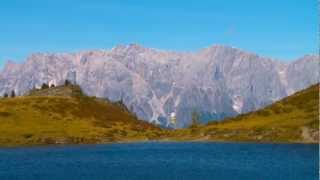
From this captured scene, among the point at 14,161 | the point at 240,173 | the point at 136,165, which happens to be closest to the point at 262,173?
the point at 240,173

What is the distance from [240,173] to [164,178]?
17.6 meters

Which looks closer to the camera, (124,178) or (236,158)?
(124,178)

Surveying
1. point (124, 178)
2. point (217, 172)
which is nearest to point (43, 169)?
point (124, 178)

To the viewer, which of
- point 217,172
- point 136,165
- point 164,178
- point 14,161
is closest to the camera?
point 164,178

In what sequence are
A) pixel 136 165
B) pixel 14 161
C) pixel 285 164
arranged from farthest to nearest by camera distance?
pixel 14 161 < pixel 136 165 < pixel 285 164

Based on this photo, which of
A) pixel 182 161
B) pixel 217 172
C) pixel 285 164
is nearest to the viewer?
pixel 217 172

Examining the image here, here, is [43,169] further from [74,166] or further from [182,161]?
[182,161]

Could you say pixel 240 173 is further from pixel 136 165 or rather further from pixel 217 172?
pixel 136 165

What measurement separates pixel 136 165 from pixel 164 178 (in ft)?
119

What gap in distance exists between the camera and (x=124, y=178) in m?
121

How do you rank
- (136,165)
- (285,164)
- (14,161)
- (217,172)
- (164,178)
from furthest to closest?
1. (14,161)
2. (136,165)
3. (285,164)
4. (217,172)
5. (164,178)

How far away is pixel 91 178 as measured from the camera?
120812mm

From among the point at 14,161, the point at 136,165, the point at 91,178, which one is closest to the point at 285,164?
the point at 136,165

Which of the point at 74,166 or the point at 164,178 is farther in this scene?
the point at 74,166
